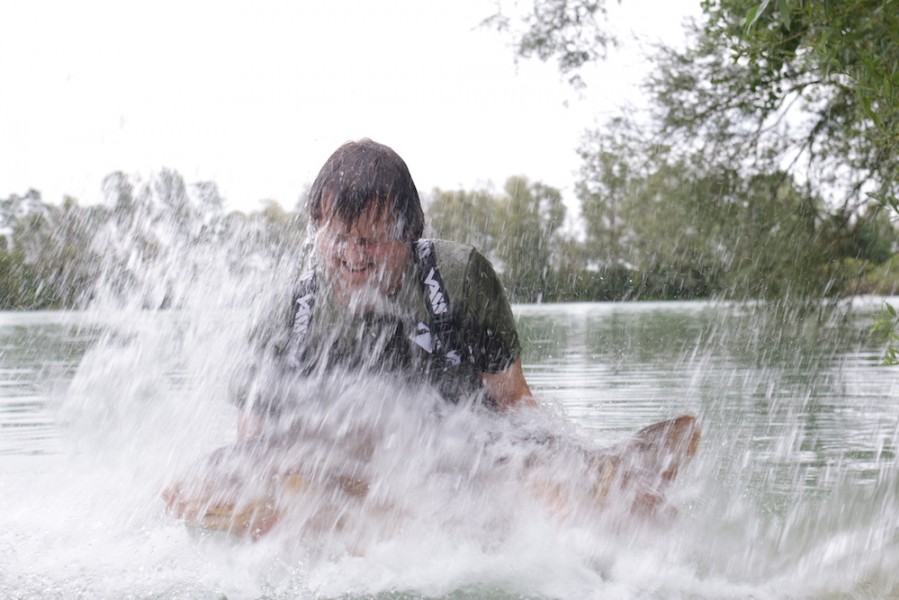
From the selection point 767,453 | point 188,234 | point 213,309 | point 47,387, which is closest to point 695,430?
point 767,453

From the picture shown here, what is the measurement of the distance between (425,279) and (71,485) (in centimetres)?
153

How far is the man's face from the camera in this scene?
304 centimetres

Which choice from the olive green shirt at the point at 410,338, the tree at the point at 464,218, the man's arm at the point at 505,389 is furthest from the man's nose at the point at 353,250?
the tree at the point at 464,218

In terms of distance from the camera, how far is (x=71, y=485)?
3541 millimetres

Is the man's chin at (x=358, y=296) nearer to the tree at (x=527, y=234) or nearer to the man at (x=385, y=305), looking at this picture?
the man at (x=385, y=305)

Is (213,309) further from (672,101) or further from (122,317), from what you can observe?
(672,101)

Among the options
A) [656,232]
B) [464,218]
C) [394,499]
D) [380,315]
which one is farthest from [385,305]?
[464,218]

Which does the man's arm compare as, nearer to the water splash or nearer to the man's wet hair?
the water splash

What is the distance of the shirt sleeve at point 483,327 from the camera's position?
124 inches

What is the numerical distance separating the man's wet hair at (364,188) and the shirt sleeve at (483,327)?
24 centimetres

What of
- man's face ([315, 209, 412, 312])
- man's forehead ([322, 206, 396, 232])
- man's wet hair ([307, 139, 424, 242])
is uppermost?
man's wet hair ([307, 139, 424, 242])

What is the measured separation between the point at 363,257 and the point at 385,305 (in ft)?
0.61

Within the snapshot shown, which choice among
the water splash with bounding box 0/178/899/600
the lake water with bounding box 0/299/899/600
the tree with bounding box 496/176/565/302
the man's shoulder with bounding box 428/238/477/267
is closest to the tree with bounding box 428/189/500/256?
the tree with bounding box 496/176/565/302

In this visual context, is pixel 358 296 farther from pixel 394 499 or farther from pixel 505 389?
pixel 394 499
